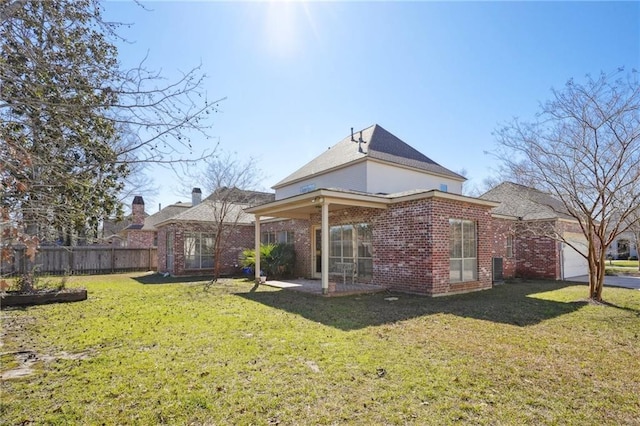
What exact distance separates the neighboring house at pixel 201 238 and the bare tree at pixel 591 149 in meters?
12.3

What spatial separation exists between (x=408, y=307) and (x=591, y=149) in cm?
617

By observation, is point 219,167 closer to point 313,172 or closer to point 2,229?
point 313,172

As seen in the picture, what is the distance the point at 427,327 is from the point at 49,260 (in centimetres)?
2006

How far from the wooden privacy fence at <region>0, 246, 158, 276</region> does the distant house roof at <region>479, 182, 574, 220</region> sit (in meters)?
19.3

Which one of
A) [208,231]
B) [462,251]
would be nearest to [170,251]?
[208,231]

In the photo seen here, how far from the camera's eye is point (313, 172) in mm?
16656

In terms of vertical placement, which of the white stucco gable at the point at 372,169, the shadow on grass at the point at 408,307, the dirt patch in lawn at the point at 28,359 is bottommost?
the shadow on grass at the point at 408,307

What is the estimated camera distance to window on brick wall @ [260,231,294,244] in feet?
55.4

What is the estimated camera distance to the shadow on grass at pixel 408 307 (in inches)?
273

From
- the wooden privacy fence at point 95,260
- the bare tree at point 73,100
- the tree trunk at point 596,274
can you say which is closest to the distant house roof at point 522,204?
the tree trunk at point 596,274

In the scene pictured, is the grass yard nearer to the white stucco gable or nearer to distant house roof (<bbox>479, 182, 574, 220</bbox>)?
the white stucco gable

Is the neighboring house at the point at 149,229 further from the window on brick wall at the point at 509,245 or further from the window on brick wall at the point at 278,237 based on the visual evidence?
the window on brick wall at the point at 509,245

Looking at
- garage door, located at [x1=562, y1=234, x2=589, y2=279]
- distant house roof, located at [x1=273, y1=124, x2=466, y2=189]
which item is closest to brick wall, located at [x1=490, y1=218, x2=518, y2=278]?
garage door, located at [x1=562, y1=234, x2=589, y2=279]

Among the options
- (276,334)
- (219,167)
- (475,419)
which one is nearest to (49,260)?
(219,167)
